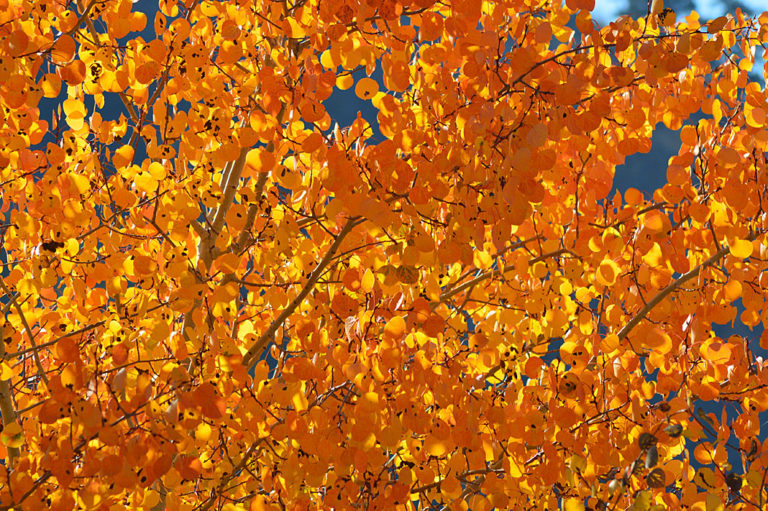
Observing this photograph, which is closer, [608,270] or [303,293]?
[608,270]

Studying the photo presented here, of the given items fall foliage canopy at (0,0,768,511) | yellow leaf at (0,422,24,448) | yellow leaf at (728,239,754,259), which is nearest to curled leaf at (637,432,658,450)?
fall foliage canopy at (0,0,768,511)

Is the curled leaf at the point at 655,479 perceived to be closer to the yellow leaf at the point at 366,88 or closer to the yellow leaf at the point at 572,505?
the yellow leaf at the point at 572,505

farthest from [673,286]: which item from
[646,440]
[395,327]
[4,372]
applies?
[4,372]

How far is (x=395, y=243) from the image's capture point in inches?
101

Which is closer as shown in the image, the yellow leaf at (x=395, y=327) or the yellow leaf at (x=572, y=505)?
the yellow leaf at (x=395, y=327)

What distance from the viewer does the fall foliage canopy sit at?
2498mm

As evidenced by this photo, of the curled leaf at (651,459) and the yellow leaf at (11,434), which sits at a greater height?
the yellow leaf at (11,434)

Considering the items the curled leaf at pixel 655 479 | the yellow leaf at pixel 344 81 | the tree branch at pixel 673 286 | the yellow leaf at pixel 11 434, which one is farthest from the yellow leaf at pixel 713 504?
the yellow leaf at pixel 11 434

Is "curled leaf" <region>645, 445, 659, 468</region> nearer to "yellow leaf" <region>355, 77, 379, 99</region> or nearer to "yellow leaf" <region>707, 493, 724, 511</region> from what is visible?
"yellow leaf" <region>707, 493, 724, 511</region>

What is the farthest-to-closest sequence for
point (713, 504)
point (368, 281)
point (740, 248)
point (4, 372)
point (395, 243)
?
point (4, 372) < point (713, 504) < point (368, 281) < point (740, 248) < point (395, 243)

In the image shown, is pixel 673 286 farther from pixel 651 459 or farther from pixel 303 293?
pixel 303 293

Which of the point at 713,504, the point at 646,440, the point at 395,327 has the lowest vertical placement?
the point at 713,504

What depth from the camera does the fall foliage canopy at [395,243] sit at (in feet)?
8.20

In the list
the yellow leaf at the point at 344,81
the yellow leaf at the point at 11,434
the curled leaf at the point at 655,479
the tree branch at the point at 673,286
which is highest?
the yellow leaf at the point at 344,81
